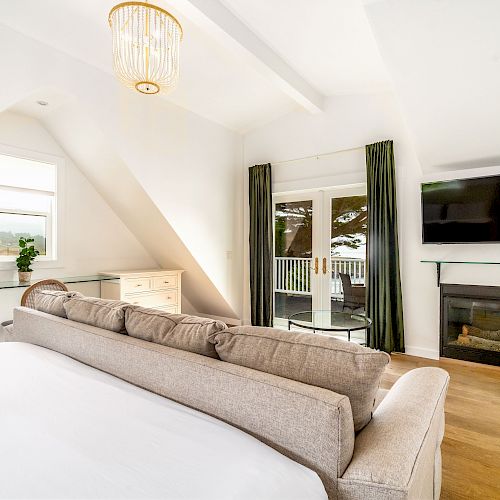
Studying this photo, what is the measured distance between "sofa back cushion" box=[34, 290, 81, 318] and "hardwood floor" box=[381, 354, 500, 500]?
6.96 ft

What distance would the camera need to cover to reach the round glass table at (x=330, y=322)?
296 centimetres

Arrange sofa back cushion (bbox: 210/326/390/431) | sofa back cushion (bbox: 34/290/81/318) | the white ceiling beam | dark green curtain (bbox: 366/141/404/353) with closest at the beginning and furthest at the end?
sofa back cushion (bbox: 210/326/390/431), sofa back cushion (bbox: 34/290/81/318), the white ceiling beam, dark green curtain (bbox: 366/141/404/353)

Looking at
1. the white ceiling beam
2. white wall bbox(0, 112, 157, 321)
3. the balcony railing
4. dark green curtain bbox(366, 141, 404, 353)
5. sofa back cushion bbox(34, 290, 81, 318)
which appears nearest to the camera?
sofa back cushion bbox(34, 290, 81, 318)

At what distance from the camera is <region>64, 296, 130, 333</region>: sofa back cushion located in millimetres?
1606

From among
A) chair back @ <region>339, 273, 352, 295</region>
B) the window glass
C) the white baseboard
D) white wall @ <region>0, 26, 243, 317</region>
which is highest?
white wall @ <region>0, 26, 243, 317</region>

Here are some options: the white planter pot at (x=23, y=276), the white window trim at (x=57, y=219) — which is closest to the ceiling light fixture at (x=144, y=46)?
the white window trim at (x=57, y=219)

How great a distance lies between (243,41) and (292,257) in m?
2.77

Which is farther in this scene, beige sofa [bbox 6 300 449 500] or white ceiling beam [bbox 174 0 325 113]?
white ceiling beam [bbox 174 0 325 113]

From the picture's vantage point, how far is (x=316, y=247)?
462 centimetres

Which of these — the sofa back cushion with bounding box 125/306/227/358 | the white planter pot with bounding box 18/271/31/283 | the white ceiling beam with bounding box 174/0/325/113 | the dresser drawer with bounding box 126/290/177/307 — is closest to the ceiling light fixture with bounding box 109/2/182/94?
the white ceiling beam with bounding box 174/0/325/113

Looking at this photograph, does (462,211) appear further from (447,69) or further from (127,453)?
(127,453)

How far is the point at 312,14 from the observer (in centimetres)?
271

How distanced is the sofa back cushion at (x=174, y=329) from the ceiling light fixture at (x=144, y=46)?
1608mm

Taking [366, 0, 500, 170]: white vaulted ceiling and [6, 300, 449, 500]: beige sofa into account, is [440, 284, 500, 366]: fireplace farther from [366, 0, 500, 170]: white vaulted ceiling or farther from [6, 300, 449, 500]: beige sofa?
[6, 300, 449, 500]: beige sofa
